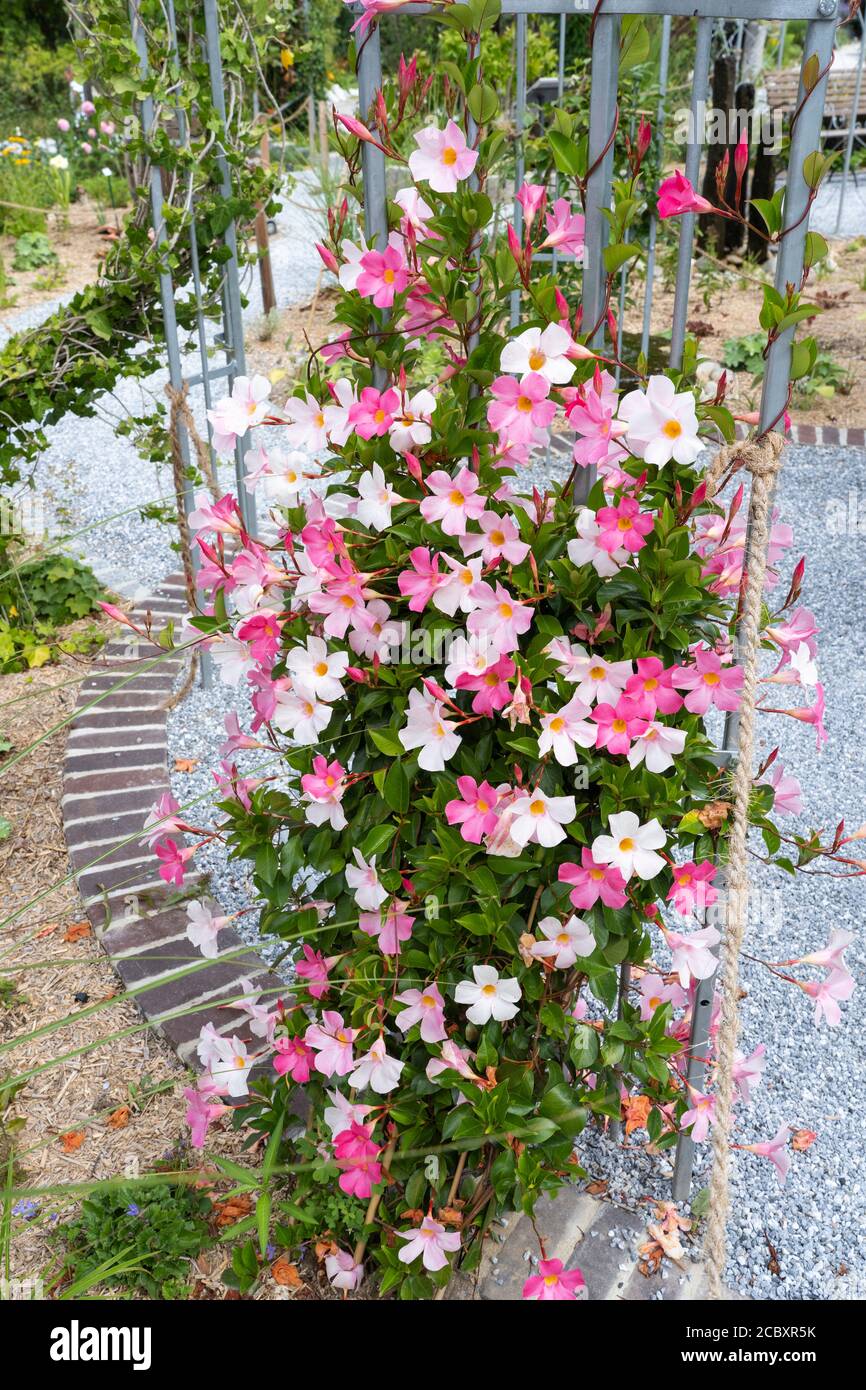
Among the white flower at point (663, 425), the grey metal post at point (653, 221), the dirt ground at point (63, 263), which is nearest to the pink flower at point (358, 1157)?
the white flower at point (663, 425)

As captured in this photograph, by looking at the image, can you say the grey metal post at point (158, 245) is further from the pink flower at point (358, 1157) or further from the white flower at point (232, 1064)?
the pink flower at point (358, 1157)

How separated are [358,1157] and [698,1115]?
500mm

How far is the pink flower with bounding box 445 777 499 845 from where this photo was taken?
1191 mm

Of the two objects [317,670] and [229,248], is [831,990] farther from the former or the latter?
[229,248]

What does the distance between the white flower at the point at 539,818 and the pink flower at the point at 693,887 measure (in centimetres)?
17

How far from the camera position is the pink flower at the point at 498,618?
1.17 metres

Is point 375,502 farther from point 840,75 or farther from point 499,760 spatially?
point 840,75

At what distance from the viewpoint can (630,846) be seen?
3.88 ft

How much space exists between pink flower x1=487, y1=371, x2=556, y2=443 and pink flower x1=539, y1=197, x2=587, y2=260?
0.20m

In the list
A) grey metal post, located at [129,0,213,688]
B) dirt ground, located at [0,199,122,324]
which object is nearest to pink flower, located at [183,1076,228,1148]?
grey metal post, located at [129,0,213,688]

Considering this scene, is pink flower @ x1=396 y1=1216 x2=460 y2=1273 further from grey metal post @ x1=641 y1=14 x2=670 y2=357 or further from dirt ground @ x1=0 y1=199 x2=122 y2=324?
dirt ground @ x1=0 y1=199 x2=122 y2=324

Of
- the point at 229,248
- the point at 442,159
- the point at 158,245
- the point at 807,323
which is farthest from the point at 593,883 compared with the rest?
the point at 807,323
